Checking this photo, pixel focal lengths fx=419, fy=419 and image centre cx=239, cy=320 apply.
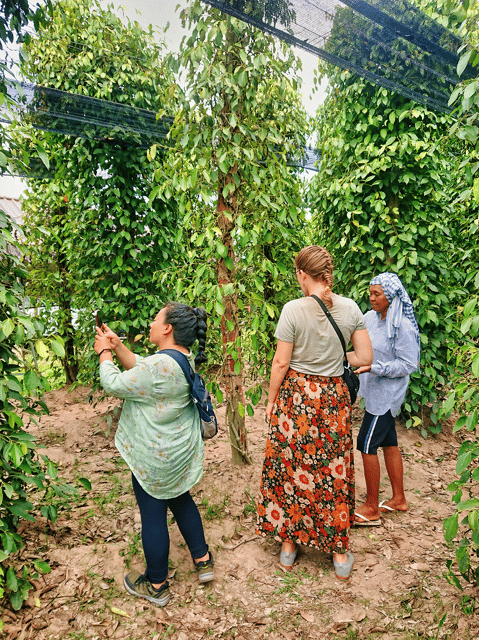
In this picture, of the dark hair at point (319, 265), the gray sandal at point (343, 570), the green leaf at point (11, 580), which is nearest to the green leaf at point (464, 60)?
the dark hair at point (319, 265)

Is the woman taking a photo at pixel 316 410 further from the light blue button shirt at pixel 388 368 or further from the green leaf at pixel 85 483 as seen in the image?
the green leaf at pixel 85 483

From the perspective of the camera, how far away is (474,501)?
5.46 feet

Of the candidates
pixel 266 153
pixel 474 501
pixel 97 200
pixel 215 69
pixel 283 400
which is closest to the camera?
pixel 474 501

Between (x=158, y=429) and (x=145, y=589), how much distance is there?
0.89 metres

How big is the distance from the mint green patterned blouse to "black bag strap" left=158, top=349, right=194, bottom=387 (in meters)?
0.02

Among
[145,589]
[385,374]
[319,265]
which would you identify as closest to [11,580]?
[145,589]

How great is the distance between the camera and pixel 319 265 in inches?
87.3

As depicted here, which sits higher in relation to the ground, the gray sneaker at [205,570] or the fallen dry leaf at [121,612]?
the gray sneaker at [205,570]

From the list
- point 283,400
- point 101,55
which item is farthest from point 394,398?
point 101,55

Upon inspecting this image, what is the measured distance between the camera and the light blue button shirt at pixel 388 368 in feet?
8.84

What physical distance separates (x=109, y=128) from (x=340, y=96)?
223 cm

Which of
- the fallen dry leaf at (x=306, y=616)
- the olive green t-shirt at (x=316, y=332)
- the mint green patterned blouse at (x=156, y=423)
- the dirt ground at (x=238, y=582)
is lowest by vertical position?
the fallen dry leaf at (x=306, y=616)

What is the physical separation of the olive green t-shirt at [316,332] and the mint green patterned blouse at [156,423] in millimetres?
562

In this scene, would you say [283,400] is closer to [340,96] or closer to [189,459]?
[189,459]
